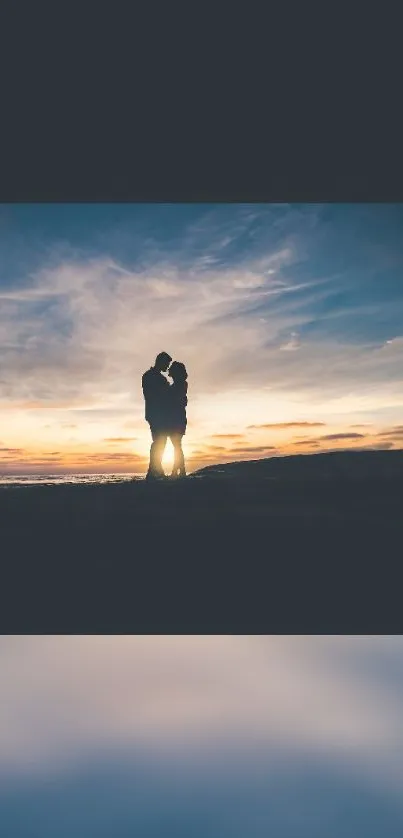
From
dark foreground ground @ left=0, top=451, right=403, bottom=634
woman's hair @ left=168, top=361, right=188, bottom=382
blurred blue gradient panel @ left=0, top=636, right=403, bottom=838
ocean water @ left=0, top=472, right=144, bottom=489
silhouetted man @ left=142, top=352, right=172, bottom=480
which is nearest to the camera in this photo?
blurred blue gradient panel @ left=0, top=636, right=403, bottom=838

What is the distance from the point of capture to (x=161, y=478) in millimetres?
3715

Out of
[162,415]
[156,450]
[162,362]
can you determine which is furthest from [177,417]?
[162,362]

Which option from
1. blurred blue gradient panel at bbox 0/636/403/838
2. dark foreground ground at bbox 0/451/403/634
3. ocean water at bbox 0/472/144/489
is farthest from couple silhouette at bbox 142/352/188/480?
blurred blue gradient panel at bbox 0/636/403/838

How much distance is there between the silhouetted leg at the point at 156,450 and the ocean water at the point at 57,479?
0.10 m

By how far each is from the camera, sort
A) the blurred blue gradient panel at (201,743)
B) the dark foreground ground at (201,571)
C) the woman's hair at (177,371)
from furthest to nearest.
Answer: the woman's hair at (177,371), the dark foreground ground at (201,571), the blurred blue gradient panel at (201,743)

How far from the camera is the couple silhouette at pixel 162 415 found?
12.3 feet

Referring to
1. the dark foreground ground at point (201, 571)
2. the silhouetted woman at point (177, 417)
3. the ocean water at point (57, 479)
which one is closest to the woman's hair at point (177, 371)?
the silhouetted woman at point (177, 417)

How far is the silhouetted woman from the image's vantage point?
12.3 feet

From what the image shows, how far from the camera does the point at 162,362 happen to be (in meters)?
3.82

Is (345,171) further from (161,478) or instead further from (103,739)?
(103,739)

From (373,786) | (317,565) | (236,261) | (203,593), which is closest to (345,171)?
(236,261)

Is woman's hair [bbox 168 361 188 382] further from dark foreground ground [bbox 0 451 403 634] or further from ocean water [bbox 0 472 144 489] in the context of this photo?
Result: dark foreground ground [bbox 0 451 403 634]

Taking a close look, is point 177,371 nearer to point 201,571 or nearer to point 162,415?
point 162,415

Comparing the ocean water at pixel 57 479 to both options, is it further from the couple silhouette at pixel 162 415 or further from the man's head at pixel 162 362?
the man's head at pixel 162 362
